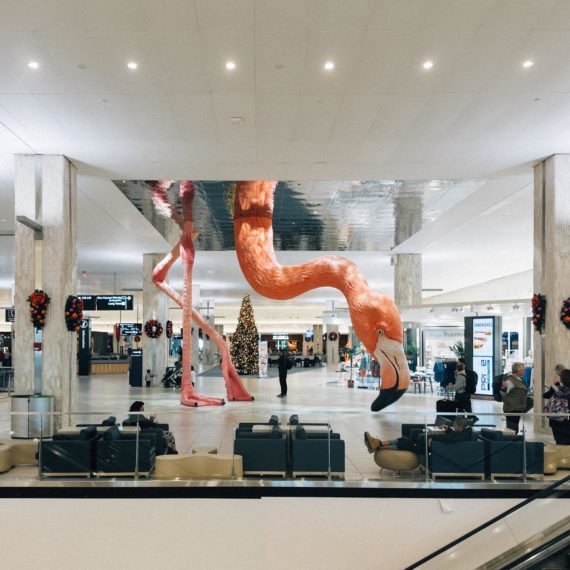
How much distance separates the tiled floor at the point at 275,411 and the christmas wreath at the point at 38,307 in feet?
6.09

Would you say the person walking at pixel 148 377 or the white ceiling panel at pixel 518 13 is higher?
the white ceiling panel at pixel 518 13

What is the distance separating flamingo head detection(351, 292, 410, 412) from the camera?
28.0ft

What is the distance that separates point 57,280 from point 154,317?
1065 centimetres

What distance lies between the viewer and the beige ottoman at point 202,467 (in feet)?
24.3

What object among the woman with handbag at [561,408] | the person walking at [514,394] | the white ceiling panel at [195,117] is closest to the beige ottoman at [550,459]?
the woman with handbag at [561,408]

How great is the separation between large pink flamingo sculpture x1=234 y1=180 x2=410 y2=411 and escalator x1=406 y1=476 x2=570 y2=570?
8.22 ft

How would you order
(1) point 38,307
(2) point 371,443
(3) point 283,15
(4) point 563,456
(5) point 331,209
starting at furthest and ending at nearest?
(5) point 331,209
(1) point 38,307
(2) point 371,443
(4) point 563,456
(3) point 283,15

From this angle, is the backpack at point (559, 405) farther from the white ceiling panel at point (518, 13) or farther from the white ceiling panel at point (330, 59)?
the white ceiling panel at point (330, 59)

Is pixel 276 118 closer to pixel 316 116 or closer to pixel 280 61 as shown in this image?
pixel 316 116

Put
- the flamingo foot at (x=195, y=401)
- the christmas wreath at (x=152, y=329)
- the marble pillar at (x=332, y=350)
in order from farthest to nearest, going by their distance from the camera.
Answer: the marble pillar at (x=332, y=350)
the christmas wreath at (x=152, y=329)
the flamingo foot at (x=195, y=401)

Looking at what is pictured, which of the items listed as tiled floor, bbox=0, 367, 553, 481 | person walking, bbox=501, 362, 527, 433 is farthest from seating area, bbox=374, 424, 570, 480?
person walking, bbox=501, 362, 527, 433

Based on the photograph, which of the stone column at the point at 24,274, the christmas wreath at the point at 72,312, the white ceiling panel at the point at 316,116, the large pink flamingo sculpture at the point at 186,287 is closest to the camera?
the white ceiling panel at the point at 316,116

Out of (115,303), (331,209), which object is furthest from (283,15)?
(115,303)

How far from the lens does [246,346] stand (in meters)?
30.1
